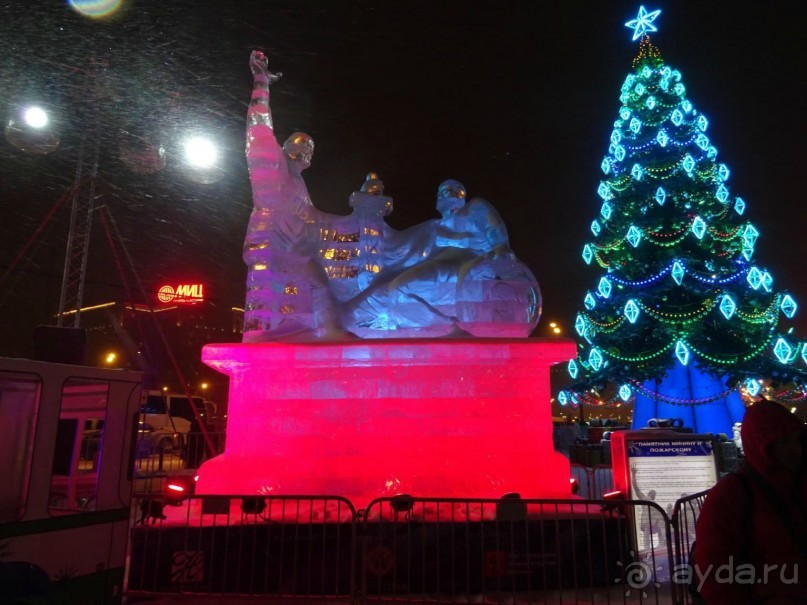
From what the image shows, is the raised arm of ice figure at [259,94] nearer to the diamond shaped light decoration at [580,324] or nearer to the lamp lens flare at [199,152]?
the lamp lens flare at [199,152]

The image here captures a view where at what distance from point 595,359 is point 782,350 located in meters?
4.46

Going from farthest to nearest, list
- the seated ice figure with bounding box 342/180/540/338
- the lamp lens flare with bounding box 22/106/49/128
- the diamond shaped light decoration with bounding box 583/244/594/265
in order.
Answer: the diamond shaped light decoration with bounding box 583/244/594/265
the lamp lens flare with bounding box 22/106/49/128
the seated ice figure with bounding box 342/180/540/338

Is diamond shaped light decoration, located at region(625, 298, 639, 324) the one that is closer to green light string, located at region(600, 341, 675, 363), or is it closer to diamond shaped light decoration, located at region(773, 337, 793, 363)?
green light string, located at region(600, 341, 675, 363)

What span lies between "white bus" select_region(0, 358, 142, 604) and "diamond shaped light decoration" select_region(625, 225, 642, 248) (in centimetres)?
1374

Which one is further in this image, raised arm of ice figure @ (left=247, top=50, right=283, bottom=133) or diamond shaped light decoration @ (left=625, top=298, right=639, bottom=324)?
diamond shaped light decoration @ (left=625, top=298, right=639, bottom=324)

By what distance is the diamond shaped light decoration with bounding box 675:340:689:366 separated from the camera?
14633 millimetres

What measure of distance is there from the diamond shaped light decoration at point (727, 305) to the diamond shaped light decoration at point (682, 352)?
1.25 metres

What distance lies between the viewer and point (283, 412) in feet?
24.4

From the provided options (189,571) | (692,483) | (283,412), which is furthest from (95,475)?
(692,483)

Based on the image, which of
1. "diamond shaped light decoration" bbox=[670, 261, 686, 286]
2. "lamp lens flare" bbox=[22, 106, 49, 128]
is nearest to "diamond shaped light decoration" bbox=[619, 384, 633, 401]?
"diamond shaped light decoration" bbox=[670, 261, 686, 286]

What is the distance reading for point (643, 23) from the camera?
1617 centimetres

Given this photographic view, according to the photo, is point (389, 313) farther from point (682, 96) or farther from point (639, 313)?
point (682, 96)

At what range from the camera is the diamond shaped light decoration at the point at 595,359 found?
52.8 feet

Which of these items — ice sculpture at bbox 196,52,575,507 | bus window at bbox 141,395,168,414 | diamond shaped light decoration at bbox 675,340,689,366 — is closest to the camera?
ice sculpture at bbox 196,52,575,507
